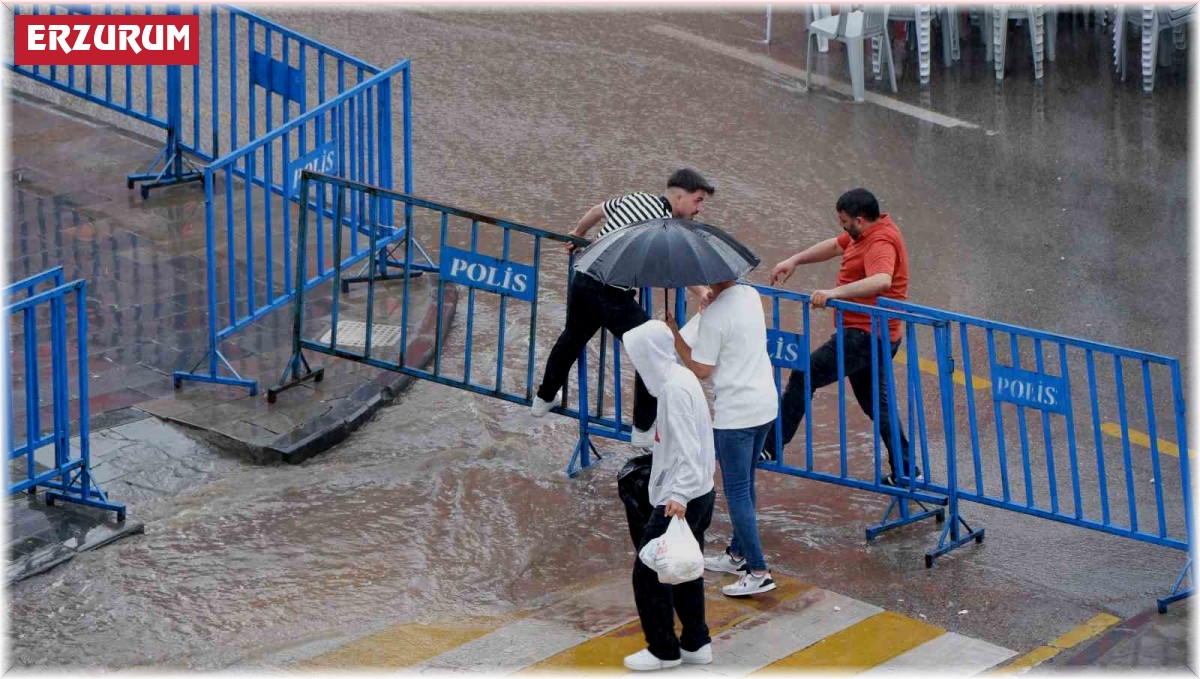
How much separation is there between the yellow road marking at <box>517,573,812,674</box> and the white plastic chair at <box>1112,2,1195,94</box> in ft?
31.0

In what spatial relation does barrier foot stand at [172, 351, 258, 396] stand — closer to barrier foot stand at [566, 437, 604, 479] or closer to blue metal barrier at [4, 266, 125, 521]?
blue metal barrier at [4, 266, 125, 521]

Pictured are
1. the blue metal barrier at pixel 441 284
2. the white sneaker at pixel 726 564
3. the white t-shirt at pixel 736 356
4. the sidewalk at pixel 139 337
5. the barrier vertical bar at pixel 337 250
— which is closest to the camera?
the white t-shirt at pixel 736 356

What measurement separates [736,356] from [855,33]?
8.88m

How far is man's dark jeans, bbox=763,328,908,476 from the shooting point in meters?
8.13

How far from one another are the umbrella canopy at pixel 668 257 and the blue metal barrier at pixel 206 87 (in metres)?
4.27

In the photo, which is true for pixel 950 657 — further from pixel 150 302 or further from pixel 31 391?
pixel 150 302

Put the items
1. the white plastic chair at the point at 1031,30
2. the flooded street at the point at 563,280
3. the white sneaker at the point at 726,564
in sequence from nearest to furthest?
1. the flooded street at the point at 563,280
2. the white sneaker at the point at 726,564
3. the white plastic chair at the point at 1031,30

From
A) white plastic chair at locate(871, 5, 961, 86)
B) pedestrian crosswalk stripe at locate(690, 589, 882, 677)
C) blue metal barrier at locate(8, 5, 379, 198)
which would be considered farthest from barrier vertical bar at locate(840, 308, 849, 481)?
white plastic chair at locate(871, 5, 961, 86)

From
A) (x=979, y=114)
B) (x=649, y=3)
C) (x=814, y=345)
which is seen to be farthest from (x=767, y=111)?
(x=814, y=345)

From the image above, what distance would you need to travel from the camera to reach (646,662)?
674 centimetres

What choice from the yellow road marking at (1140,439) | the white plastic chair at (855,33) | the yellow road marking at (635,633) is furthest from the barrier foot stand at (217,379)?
the white plastic chair at (855,33)

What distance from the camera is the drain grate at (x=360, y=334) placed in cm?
990

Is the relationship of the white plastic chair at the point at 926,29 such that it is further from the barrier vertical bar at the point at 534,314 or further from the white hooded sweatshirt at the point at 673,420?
the white hooded sweatshirt at the point at 673,420

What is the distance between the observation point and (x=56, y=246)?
37.4 feet
